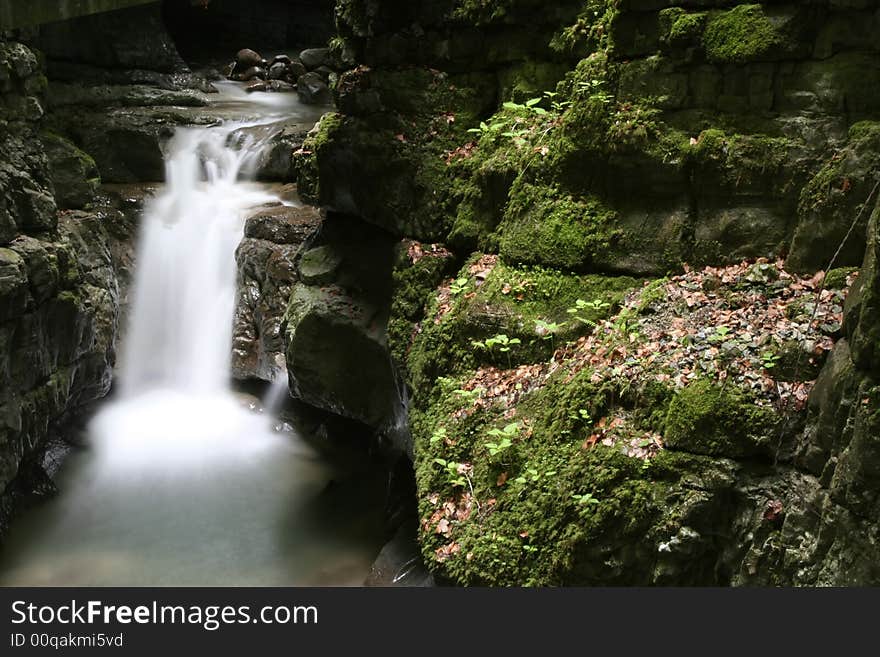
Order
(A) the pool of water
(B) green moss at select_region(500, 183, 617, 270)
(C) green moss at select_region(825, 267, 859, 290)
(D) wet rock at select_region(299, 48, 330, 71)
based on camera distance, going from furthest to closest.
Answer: (D) wet rock at select_region(299, 48, 330, 71) → (A) the pool of water → (B) green moss at select_region(500, 183, 617, 270) → (C) green moss at select_region(825, 267, 859, 290)

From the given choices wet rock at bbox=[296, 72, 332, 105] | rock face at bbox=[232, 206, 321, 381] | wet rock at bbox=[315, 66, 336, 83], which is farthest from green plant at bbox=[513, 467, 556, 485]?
wet rock at bbox=[315, 66, 336, 83]

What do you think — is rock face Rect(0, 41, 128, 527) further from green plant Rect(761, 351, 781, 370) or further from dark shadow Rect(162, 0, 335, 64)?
dark shadow Rect(162, 0, 335, 64)

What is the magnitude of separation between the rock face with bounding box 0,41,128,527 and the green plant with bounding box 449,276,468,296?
4.57m

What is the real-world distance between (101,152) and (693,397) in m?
12.7

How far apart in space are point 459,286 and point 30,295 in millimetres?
4755

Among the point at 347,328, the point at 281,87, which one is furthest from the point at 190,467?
the point at 281,87

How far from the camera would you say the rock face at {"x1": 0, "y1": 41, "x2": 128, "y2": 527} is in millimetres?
8562

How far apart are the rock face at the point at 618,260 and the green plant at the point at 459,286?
0.31 feet

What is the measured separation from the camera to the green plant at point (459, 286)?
25.5 ft

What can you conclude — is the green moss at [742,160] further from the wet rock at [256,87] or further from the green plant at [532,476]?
the wet rock at [256,87]

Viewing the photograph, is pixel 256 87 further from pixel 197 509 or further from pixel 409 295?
pixel 409 295

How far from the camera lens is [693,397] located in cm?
535

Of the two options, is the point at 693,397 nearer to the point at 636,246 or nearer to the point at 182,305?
the point at 636,246

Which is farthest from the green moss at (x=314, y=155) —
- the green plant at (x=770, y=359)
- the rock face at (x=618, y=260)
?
the green plant at (x=770, y=359)
